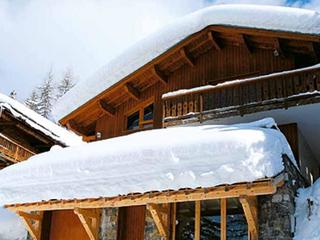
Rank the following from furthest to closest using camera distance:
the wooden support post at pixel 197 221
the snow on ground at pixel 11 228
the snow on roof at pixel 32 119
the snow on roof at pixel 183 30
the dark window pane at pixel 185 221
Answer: the snow on roof at pixel 32 119, the snow on ground at pixel 11 228, the snow on roof at pixel 183 30, the dark window pane at pixel 185 221, the wooden support post at pixel 197 221

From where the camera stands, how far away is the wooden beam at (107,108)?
45.8ft

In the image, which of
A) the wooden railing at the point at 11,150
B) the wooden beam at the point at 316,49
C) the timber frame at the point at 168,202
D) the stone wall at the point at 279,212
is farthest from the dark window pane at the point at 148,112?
the wooden railing at the point at 11,150

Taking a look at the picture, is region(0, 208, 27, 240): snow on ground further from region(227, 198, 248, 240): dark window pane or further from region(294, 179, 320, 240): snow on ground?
region(294, 179, 320, 240): snow on ground

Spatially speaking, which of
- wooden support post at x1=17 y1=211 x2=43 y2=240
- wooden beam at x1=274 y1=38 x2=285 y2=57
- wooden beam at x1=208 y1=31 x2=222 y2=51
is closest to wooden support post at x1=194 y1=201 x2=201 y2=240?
wooden support post at x1=17 y1=211 x2=43 y2=240

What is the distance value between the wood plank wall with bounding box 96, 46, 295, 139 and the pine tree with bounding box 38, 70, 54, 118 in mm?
27963

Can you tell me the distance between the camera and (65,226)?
12812 millimetres

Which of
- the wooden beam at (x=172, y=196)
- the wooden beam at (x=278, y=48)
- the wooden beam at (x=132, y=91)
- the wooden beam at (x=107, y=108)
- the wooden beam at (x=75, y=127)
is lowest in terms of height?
the wooden beam at (x=172, y=196)

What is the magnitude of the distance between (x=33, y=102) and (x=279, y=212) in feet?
120

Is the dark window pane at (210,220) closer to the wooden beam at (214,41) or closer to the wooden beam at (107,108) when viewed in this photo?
the wooden beam at (214,41)

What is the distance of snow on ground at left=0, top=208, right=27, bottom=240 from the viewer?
1773 cm

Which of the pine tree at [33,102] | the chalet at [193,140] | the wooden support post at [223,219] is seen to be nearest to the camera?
the chalet at [193,140]

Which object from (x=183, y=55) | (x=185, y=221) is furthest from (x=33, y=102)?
(x=185, y=221)

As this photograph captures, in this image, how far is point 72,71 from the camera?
5247 cm

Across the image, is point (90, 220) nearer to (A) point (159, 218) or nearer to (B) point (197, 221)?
(A) point (159, 218)
